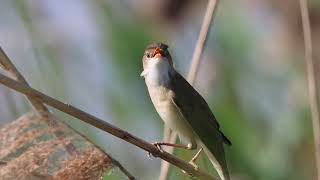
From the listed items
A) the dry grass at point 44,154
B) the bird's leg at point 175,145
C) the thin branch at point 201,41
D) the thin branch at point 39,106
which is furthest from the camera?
the thin branch at point 201,41

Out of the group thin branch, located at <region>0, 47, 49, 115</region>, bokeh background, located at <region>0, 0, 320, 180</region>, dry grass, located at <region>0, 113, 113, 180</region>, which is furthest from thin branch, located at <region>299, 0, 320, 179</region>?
thin branch, located at <region>0, 47, 49, 115</region>

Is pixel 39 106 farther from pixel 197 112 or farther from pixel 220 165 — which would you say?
pixel 197 112

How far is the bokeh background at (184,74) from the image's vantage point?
231cm

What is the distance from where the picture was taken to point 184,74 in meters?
2.64

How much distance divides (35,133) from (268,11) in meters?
1.55

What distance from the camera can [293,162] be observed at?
7.55ft

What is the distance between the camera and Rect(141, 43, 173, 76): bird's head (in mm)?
2518

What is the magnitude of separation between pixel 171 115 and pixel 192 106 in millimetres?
77

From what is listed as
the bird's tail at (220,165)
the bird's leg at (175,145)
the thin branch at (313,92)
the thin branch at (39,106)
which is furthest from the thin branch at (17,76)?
the thin branch at (313,92)

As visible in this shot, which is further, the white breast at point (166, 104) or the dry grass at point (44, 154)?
the white breast at point (166, 104)

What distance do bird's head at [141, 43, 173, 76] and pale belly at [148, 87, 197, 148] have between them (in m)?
0.08

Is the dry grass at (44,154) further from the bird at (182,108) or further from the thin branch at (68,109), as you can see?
the bird at (182,108)

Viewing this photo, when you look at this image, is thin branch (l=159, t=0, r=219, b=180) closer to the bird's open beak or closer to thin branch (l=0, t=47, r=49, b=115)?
the bird's open beak

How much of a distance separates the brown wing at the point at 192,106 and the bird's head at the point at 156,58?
8 cm
